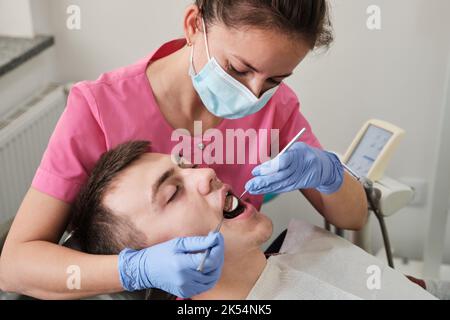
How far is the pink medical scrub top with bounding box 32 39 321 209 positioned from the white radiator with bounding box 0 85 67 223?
631 millimetres

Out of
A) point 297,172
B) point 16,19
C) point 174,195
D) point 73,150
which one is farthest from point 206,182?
point 16,19

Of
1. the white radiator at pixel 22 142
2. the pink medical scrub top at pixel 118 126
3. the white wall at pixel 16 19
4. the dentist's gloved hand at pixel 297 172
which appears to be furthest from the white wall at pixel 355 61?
the dentist's gloved hand at pixel 297 172

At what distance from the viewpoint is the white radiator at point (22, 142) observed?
1795 mm

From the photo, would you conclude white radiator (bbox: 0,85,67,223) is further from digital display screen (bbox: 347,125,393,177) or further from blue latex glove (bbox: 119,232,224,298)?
digital display screen (bbox: 347,125,393,177)

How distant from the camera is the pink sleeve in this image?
3.91ft

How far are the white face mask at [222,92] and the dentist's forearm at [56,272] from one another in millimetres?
405

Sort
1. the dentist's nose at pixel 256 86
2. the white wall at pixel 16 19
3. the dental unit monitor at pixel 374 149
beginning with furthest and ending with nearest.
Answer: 1. the white wall at pixel 16 19
2. the dental unit monitor at pixel 374 149
3. the dentist's nose at pixel 256 86

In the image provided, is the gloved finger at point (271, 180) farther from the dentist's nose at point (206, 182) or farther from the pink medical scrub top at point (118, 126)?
the pink medical scrub top at point (118, 126)

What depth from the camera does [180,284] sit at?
1.01 m

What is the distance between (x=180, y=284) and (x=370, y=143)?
0.80 meters

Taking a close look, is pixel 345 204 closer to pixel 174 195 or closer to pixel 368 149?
pixel 368 149

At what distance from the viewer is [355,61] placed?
1.87m

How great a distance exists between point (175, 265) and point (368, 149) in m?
0.79
